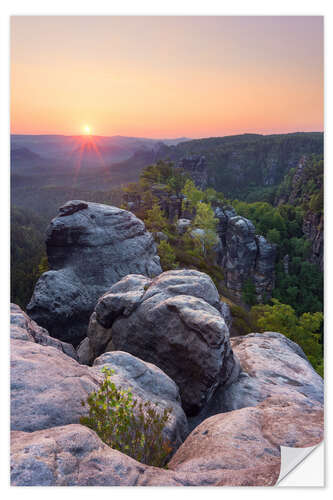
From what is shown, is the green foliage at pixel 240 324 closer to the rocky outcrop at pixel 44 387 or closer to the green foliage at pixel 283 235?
the green foliage at pixel 283 235

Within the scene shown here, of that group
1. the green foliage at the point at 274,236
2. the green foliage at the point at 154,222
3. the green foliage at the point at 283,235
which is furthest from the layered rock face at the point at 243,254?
the green foliage at the point at 154,222

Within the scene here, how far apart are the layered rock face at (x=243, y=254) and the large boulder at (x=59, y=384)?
42416mm

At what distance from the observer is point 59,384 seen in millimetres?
4832

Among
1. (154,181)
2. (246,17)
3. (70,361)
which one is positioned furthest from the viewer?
(154,181)

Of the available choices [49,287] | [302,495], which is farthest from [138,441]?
[49,287]

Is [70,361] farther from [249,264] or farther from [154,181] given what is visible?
[249,264]

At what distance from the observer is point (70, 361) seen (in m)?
5.72

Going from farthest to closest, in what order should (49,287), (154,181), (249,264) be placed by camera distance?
(249,264) → (154,181) → (49,287)

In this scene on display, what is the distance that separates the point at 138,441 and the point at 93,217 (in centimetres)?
1265

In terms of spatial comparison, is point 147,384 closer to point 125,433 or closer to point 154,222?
point 125,433

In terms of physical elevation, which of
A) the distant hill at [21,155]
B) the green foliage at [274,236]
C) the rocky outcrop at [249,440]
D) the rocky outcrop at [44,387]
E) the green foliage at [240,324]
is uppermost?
the distant hill at [21,155]

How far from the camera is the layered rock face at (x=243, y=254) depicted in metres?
47.5
